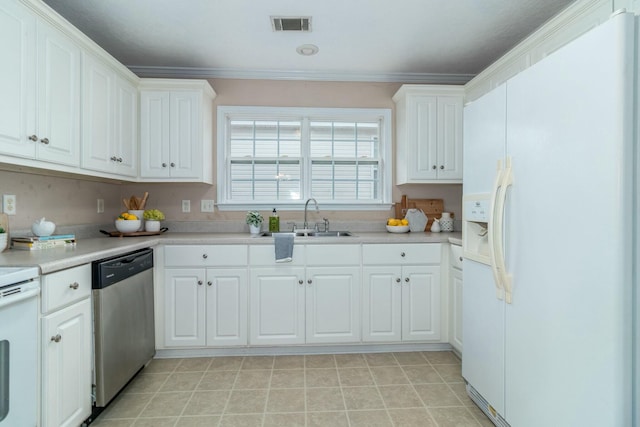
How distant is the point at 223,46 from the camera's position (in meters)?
2.73

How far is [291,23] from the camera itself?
2.39m

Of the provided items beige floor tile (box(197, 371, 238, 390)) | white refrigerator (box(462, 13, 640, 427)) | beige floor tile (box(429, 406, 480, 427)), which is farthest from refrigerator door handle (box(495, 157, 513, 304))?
beige floor tile (box(197, 371, 238, 390))

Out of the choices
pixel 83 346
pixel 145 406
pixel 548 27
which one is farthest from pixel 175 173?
pixel 548 27

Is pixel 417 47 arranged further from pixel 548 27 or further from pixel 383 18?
pixel 548 27

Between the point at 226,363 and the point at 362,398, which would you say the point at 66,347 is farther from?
the point at 362,398

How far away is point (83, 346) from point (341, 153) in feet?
8.44

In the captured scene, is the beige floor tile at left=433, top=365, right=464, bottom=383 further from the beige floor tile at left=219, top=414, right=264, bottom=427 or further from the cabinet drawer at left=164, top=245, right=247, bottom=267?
the cabinet drawer at left=164, top=245, right=247, bottom=267

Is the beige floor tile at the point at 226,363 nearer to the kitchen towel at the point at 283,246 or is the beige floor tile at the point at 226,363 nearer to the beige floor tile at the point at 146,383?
the beige floor tile at the point at 146,383

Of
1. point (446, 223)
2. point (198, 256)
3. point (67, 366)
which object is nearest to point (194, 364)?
point (198, 256)

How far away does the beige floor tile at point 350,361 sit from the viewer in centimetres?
248

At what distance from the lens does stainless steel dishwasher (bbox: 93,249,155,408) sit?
1.79 meters

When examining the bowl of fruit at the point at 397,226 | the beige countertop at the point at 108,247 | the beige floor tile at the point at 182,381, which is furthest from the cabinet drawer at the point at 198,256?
the bowl of fruit at the point at 397,226

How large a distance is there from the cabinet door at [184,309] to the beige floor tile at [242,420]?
33.0 inches

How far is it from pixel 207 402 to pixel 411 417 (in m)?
1.20
